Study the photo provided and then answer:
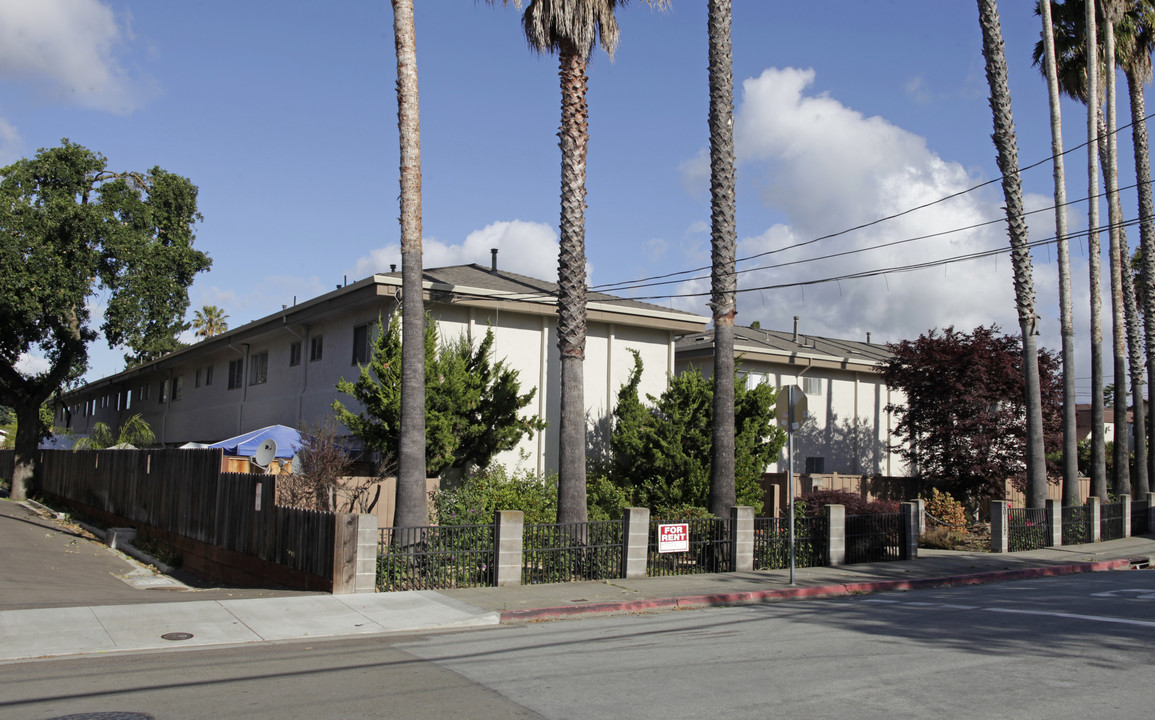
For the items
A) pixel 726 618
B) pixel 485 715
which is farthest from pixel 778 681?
pixel 726 618

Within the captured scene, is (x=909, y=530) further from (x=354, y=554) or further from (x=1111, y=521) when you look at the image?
(x=354, y=554)

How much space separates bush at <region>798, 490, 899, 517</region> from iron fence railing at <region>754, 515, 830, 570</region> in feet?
11.7

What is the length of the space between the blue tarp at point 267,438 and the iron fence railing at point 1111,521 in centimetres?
2164

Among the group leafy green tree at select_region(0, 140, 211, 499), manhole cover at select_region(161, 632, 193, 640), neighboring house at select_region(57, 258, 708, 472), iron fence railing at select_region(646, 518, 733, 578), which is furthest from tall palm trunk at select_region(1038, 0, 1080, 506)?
leafy green tree at select_region(0, 140, 211, 499)

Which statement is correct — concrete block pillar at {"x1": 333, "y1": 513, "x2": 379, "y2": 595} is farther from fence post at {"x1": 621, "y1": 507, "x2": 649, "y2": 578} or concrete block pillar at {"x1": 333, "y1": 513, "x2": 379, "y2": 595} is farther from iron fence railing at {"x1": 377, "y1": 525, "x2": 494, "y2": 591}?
fence post at {"x1": 621, "y1": 507, "x2": 649, "y2": 578}

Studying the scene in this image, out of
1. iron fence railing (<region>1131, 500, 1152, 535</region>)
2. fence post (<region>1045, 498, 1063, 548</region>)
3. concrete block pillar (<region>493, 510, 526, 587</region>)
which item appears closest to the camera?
concrete block pillar (<region>493, 510, 526, 587</region>)

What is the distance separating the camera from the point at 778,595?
14.1 m

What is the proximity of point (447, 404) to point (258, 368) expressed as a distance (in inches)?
506

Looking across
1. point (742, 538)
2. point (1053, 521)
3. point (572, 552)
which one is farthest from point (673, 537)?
point (1053, 521)

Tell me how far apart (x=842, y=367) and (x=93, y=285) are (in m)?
26.8

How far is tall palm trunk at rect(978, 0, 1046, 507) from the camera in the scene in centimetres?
2281

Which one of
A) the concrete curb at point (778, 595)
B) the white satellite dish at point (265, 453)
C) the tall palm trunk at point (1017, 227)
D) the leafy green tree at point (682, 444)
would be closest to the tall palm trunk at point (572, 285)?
the concrete curb at point (778, 595)

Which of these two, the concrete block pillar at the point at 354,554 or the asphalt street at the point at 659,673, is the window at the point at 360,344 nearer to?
the concrete block pillar at the point at 354,554

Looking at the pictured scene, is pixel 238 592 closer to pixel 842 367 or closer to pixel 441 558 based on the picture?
pixel 441 558
